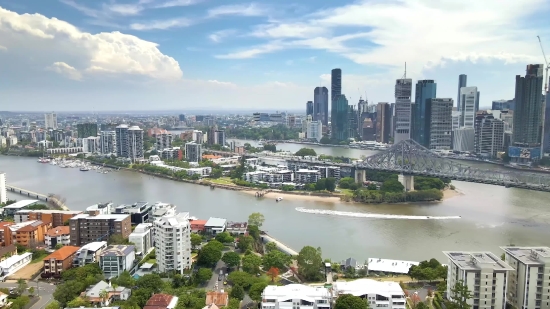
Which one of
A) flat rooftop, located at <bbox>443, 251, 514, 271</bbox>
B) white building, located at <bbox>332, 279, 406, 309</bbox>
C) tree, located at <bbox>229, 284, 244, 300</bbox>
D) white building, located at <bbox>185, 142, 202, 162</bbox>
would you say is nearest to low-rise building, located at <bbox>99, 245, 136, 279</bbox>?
tree, located at <bbox>229, 284, 244, 300</bbox>

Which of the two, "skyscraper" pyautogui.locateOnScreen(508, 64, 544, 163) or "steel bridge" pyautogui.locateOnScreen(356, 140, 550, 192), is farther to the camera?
"skyscraper" pyautogui.locateOnScreen(508, 64, 544, 163)


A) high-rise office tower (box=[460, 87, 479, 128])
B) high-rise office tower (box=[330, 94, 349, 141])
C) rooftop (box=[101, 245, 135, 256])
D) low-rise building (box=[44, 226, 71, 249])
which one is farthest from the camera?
high-rise office tower (box=[330, 94, 349, 141])

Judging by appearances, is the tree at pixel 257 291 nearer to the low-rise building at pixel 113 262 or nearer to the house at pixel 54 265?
the low-rise building at pixel 113 262

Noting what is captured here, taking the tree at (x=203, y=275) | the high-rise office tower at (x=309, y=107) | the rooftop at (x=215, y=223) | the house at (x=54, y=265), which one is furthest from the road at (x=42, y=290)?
the high-rise office tower at (x=309, y=107)

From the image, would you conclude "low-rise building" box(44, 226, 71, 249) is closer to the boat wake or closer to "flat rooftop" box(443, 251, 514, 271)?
the boat wake

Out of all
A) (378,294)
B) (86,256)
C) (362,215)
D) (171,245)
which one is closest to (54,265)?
(86,256)

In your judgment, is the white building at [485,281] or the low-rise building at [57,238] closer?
the white building at [485,281]

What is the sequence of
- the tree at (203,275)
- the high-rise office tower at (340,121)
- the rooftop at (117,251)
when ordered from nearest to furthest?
the tree at (203,275) < the rooftop at (117,251) < the high-rise office tower at (340,121)
